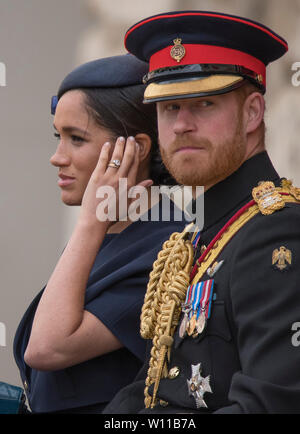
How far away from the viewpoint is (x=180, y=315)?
177cm

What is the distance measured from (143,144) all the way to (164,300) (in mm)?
588

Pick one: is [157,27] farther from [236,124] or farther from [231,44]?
[236,124]

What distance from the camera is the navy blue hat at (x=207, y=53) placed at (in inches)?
69.0

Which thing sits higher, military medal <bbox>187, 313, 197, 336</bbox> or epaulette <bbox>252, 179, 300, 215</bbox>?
epaulette <bbox>252, 179, 300, 215</bbox>

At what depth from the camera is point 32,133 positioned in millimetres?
3955

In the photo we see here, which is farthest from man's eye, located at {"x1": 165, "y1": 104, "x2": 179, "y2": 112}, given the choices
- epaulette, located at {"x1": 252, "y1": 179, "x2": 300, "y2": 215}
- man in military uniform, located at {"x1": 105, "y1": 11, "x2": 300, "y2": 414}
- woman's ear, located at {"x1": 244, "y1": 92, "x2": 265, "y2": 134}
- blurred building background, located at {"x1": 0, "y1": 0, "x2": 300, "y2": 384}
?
blurred building background, located at {"x1": 0, "y1": 0, "x2": 300, "y2": 384}

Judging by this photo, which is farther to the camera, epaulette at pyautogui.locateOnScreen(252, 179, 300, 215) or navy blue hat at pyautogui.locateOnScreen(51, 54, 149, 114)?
navy blue hat at pyautogui.locateOnScreen(51, 54, 149, 114)

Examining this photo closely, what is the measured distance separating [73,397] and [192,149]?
29.8 inches

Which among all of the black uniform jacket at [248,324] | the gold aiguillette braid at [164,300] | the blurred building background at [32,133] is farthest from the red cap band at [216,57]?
the blurred building background at [32,133]

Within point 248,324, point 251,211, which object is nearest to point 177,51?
point 251,211

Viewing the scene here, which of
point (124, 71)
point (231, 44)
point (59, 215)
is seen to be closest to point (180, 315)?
point (231, 44)

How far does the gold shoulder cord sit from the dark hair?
426 millimetres

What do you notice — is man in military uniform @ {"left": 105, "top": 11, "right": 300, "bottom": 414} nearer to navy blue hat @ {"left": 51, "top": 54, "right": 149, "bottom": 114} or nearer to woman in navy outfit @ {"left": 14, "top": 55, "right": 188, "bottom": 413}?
woman in navy outfit @ {"left": 14, "top": 55, "right": 188, "bottom": 413}

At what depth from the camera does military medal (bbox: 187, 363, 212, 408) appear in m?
1.59
